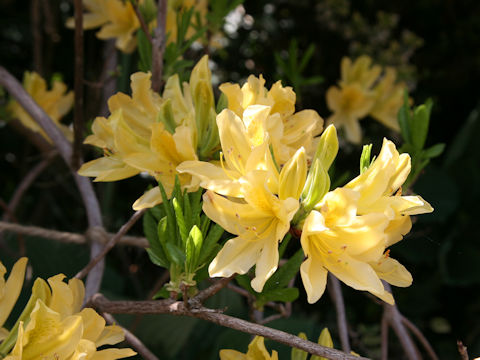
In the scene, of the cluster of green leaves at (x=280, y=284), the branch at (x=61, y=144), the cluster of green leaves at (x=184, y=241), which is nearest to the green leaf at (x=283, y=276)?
the cluster of green leaves at (x=280, y=284)

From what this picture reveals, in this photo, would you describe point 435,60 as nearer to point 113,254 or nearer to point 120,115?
point 113,254

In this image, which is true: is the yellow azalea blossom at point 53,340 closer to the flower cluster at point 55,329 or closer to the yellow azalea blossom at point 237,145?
the flower cluster at point 55,329

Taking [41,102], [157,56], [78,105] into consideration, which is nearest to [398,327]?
[157,56]

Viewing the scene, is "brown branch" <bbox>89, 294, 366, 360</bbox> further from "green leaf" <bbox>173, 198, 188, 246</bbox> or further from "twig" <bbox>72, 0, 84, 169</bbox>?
"twig" <bbox>72, 0, 84, 169</bbox>

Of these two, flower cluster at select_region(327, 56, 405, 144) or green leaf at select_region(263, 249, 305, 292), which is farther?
flower cluster at select_region(327, 56, 405, 144)

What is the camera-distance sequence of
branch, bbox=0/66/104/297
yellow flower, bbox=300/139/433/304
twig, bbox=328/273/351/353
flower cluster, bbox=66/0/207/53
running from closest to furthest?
1. yellow flower, bbox=300/139/433/304
2. twig, bbox=328/273/351/353
3. branch, bbox=0/66/104/297
4. flower cluster, bbox=66/0/207/53

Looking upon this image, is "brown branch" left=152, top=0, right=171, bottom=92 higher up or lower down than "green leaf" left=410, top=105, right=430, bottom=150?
higher up

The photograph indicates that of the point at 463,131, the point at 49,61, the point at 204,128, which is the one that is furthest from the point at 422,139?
the point at 49,61

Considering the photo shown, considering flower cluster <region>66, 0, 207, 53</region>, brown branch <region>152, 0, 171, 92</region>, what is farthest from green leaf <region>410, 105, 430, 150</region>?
flower cluster <region>66, 0, 207, 53</region>
